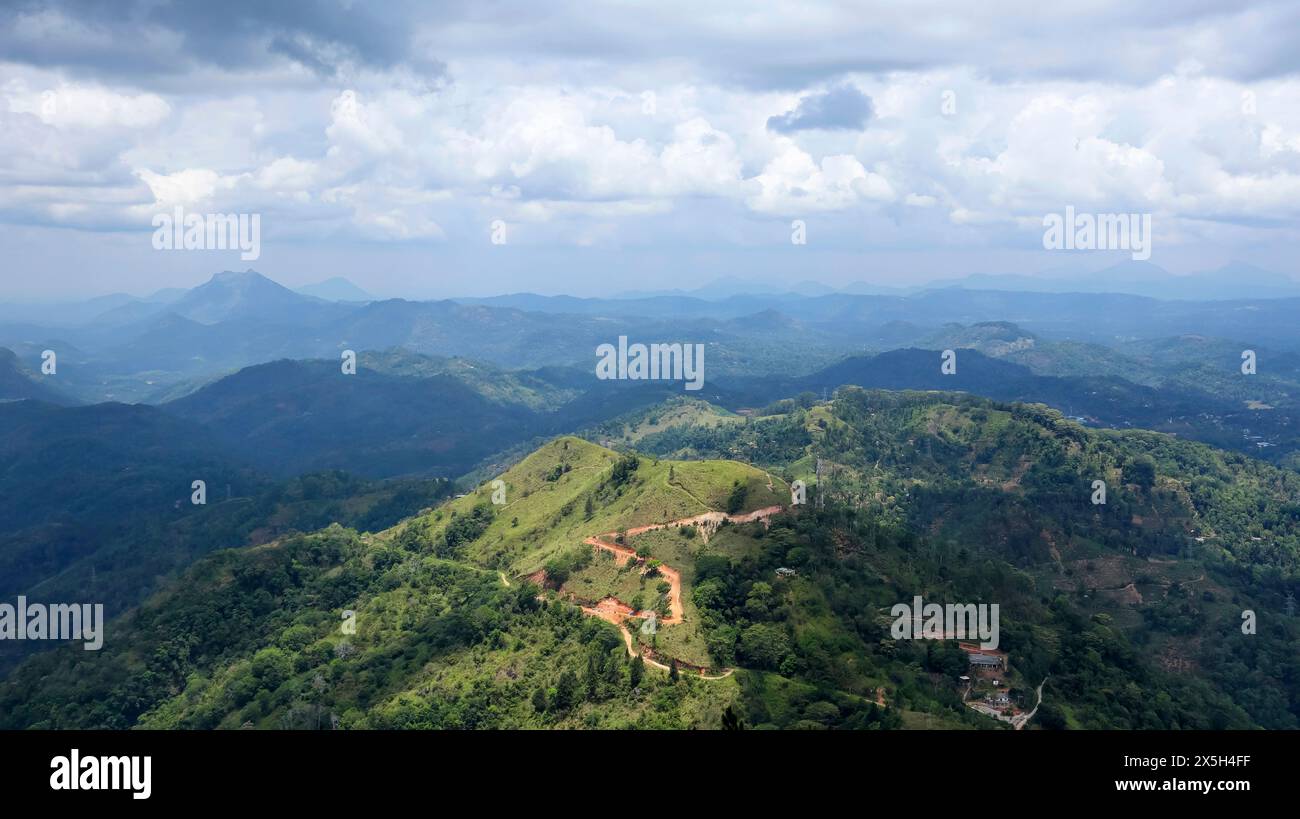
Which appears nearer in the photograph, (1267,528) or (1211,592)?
(1211,592)

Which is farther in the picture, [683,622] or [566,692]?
[683,622]

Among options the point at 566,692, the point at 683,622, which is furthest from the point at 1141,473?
the point at 566,692

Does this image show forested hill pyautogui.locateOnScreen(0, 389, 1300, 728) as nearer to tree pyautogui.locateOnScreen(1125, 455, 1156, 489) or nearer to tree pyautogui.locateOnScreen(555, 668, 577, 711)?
tree pyautogui.locateOnScreen(555, 668, 577, 711)

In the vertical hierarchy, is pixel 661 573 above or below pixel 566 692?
above

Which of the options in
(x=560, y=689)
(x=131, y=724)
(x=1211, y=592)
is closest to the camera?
(x=560, y=689)

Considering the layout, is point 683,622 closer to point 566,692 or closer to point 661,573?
point 661,573

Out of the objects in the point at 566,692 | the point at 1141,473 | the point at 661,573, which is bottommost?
Result: the point at 566,692

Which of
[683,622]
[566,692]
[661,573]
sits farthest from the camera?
[661,573]
